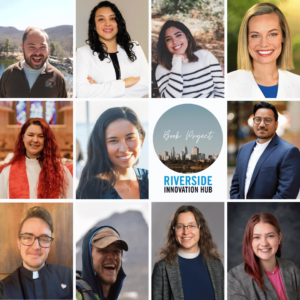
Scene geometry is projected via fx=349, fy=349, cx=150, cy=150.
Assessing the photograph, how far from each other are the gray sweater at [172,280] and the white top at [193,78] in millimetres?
1057

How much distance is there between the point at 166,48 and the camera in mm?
2189

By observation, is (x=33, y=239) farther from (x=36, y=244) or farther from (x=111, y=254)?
(x=111, y=254)

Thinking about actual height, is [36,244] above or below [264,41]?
below

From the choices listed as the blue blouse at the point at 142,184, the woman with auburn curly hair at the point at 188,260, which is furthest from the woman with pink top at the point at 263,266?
the blue blouse at the point at 142,184

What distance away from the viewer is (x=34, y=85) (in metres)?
2.20

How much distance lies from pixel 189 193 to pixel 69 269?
895mm

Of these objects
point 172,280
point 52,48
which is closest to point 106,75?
point 52,48

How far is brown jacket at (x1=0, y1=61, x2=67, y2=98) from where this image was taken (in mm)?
2191

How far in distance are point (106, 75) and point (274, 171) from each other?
47.3 inches

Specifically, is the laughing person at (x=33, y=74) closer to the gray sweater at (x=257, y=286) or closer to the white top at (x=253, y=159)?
the white top at (x=253, y=159)

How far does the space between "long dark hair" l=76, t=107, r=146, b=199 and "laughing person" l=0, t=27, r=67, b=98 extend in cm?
31

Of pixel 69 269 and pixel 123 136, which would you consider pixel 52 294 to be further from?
pixel 123 136

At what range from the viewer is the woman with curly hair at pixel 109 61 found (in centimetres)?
219

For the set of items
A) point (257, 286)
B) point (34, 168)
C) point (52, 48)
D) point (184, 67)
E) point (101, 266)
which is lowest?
point (257, 286)
